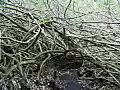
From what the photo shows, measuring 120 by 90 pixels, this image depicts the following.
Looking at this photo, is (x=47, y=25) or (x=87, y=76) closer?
(x=47, y=25)

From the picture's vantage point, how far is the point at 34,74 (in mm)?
1813

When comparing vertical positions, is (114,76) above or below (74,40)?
below

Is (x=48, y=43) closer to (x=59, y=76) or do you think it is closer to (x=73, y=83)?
(x=59, y=76)

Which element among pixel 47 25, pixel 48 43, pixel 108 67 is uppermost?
pixel 47 25

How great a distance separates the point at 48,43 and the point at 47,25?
0.29 m

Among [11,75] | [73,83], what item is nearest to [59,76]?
[73,83]

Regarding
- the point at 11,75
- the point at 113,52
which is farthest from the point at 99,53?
the point at 11,75

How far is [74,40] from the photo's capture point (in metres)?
1.99

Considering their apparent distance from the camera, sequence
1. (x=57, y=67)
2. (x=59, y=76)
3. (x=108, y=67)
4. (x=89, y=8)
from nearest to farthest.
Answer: (x=108, y=67) → (x=59, y=76) → (x=57, y=67) → (x=89, y=8)

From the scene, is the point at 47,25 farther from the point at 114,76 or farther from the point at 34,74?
the point at 114,76

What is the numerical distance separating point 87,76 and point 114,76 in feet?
0.98

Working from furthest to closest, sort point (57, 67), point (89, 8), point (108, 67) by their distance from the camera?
point (89, 8) < point (57, 67) < point (108, 67)

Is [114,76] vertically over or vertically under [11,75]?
under

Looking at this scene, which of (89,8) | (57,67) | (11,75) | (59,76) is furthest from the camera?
(89,8)
